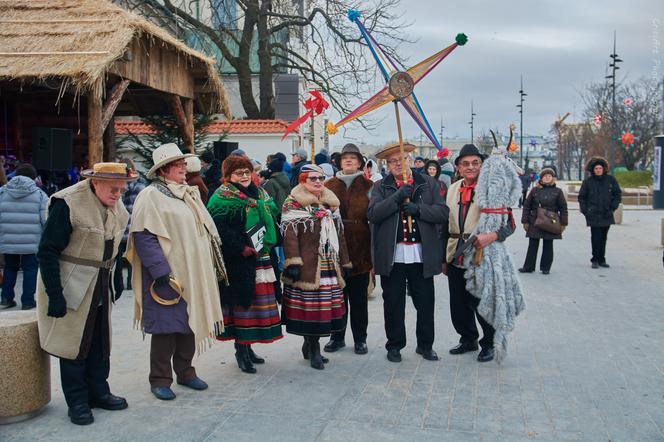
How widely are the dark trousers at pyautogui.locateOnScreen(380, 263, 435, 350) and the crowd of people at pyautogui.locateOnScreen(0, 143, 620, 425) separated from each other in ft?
0.04

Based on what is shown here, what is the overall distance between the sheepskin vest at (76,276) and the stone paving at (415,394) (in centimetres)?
61

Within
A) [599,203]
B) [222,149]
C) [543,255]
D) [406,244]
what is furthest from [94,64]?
[599,203]

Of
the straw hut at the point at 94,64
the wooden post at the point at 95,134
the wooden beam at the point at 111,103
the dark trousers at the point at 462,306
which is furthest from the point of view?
the wooden beam at the point at 111,103

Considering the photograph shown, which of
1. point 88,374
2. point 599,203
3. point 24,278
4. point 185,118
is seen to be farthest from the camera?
point 185,118

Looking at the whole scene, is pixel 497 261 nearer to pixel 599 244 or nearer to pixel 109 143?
pixel 599 244

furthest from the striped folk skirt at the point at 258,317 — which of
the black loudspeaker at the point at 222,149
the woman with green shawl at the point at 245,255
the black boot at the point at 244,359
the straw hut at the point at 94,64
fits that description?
the black loudspeaker at the point at 222,149

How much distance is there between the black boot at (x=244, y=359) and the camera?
5992 mm

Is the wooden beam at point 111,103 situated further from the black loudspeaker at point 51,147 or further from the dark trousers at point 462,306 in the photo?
the dark trousers at point 462,306

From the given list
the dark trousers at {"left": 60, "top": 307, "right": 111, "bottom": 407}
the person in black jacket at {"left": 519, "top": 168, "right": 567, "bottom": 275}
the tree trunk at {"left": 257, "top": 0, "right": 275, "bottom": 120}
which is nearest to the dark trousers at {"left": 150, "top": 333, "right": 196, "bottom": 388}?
the dark trousers at {"left": 60, "top": 307, "right": 111, "bottom": 407}

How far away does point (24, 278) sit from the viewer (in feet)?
29.1

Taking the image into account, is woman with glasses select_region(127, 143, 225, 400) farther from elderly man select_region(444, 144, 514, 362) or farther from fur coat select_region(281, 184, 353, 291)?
elderly man select_region(444, 144, 514, 362)

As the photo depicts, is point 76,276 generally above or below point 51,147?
below

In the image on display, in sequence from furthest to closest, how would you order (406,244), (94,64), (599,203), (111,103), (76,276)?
(599,203)
(111,103)
(94,64)
(406,244)
(76,276)

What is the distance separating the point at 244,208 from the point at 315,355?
147 cm
